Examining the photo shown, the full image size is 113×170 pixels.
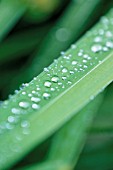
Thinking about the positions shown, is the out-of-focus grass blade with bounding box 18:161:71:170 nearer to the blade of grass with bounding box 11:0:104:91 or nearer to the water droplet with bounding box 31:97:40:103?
the water droplet with bounding box 31:97:40:103

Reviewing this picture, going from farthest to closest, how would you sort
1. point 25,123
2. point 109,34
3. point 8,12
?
1. point 8,12
2. point 109,34
3. point 25,123

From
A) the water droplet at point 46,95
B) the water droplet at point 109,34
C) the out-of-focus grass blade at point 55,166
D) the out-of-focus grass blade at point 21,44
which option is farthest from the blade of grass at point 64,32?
the water droplet at point 46,95

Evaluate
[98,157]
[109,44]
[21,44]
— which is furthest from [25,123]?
[21,44]

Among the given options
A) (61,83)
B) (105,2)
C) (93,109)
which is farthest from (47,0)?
(61,83)

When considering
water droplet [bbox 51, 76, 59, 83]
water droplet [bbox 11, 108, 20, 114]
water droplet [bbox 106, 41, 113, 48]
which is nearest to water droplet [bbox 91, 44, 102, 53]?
water droplet [bbox 106, 41, 113, 48]

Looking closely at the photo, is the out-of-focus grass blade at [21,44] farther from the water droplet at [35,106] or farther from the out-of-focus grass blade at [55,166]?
the water droplet at [35,106]

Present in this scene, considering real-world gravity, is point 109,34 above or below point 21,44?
below

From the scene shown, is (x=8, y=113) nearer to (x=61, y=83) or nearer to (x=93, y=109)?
(x=61, y=83)

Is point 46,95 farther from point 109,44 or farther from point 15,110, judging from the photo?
point 109,44
